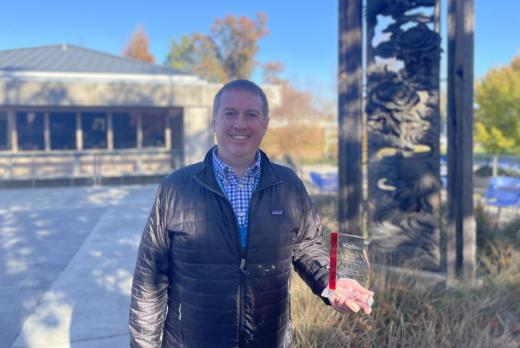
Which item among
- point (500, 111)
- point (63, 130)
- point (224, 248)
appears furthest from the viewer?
point (500, 111)

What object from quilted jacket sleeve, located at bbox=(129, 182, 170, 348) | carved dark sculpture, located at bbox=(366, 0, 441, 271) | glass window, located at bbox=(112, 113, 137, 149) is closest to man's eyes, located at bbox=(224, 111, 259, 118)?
quilted jacket sleeve, located at bbox=(129, 182, 170, 348)

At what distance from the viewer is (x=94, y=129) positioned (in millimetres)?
16781

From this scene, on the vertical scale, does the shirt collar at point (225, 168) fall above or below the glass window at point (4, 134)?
below

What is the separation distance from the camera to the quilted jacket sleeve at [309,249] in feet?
7.64

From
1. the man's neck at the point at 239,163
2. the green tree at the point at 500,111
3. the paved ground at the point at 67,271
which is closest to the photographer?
the man's neck at the point at 239,163

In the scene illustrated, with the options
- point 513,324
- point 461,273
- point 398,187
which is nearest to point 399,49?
point 398,187

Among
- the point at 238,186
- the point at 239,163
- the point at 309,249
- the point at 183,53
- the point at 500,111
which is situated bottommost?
the point at 309,249

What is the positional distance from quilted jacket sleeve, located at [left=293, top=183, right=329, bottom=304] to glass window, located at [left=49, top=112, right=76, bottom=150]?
618 inches

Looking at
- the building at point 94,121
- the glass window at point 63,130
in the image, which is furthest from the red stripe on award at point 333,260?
the glass window at point 63,130

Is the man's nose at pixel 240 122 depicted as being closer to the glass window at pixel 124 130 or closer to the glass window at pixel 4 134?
the glass window at pixel 124 130

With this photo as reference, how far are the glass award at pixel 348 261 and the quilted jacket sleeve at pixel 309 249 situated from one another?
294mm

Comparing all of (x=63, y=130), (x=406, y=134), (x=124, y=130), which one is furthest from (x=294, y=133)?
(x=406, y=134)

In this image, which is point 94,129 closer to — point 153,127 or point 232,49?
point 153,127

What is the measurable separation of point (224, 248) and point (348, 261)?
0.54 meters
